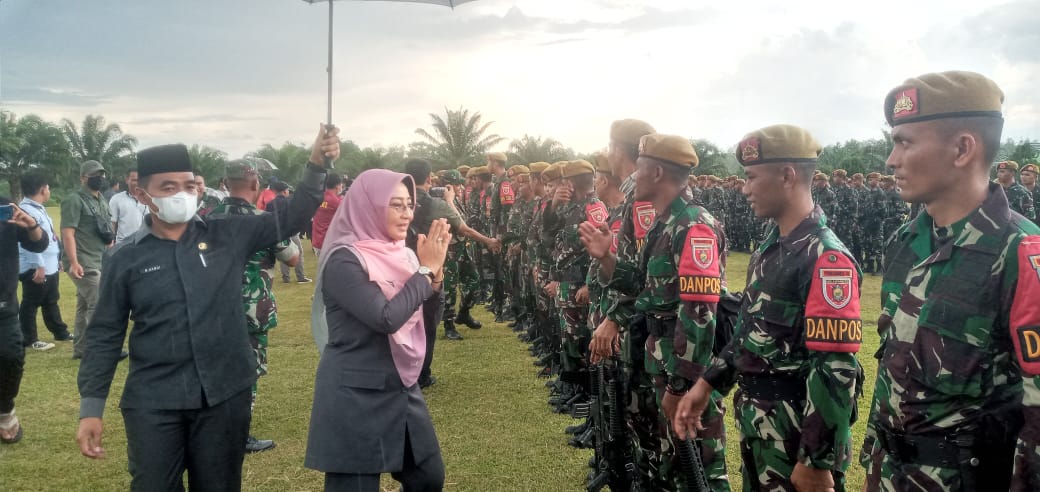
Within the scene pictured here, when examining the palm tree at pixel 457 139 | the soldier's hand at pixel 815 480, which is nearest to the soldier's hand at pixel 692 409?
the soldier's hand at pixel 815 480

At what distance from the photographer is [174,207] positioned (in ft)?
8.80

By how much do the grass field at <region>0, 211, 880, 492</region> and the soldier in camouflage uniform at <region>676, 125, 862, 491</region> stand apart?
1.94 meters

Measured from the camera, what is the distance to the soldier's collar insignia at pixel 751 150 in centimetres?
254

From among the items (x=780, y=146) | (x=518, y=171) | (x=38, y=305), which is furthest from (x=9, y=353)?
(x=518, y=171)

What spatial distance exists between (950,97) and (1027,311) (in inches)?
23.5

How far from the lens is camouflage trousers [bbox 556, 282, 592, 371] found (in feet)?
18.5

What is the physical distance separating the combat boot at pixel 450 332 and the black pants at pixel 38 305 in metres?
4.56

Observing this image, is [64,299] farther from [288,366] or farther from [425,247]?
[425,247]

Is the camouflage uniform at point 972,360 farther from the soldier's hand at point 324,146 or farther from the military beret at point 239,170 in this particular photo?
the military beret at point 239,170

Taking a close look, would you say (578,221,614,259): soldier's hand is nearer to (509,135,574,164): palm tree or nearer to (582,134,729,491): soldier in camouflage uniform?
(582,134,729,491): soldier in camouflage uniform

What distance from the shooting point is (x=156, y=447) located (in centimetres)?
257

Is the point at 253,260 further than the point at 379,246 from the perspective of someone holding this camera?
Yes

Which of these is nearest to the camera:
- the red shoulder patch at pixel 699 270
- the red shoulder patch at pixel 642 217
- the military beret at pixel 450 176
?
the red shoulder patch at pixel 699 270

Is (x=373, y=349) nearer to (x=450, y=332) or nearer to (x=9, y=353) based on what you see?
(x=9, y=353)
